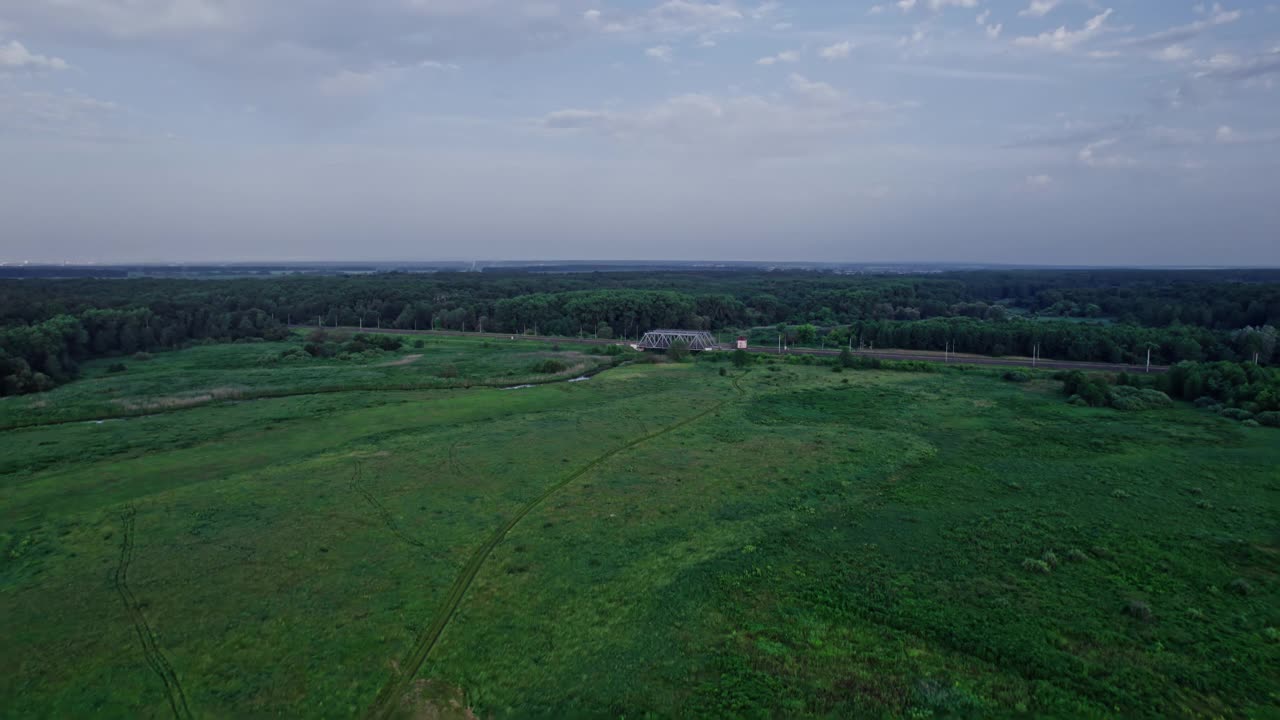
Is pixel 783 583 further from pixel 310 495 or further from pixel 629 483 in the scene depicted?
pixel 310 495

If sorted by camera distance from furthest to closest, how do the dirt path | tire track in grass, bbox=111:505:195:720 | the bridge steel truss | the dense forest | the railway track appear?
the bridge steel truss
the dirt path
the dense forest
the railway track
tire track in grass, bbox=111:505:195:720

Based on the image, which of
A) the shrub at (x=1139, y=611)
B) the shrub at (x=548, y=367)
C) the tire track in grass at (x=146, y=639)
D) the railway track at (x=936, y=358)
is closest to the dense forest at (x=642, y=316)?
the railway track at (x=936, y=358)

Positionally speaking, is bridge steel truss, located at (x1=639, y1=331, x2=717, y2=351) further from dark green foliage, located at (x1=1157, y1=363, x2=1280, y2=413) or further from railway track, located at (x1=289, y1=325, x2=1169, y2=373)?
dark green foliage, located at (x1=1157, y1=363, x2=1280, y2=413)

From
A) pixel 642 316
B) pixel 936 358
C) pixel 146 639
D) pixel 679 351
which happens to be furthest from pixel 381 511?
pixel 642 316

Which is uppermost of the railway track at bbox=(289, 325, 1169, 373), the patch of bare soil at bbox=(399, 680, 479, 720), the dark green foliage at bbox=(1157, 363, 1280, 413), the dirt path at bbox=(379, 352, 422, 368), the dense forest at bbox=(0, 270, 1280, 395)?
the dense forest at bbox=(0, 270, 1280, 395)

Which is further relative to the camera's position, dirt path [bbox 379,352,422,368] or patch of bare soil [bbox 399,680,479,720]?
dirt path [bbox 379,352,422,368]

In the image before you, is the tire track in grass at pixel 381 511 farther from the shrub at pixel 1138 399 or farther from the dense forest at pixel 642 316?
the shrub at pixel 1138 399

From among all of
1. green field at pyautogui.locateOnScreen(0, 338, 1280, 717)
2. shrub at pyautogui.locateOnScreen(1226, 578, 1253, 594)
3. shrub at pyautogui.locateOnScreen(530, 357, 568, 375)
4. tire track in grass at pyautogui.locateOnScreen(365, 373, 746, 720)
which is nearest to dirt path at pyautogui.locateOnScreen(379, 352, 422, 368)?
shrub at pyautogui.locateOnScreen(530, 357, 568, 375)
